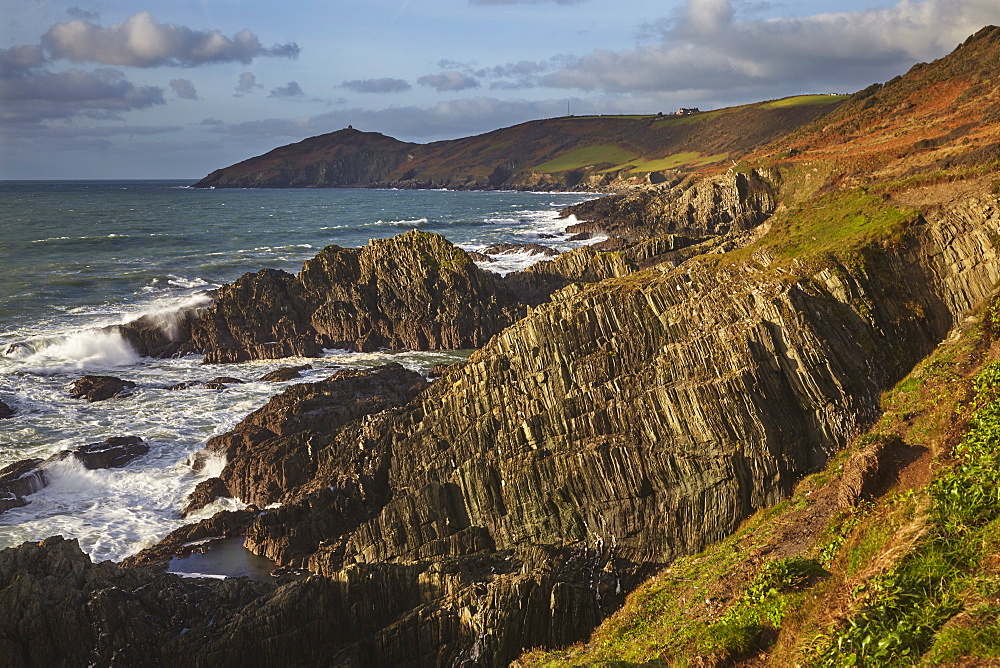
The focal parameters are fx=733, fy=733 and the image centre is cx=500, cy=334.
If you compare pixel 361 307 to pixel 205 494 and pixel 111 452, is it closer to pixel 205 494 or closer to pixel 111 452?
pixel 111 452

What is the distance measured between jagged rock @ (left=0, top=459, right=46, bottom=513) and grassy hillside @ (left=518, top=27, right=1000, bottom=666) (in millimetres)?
23377

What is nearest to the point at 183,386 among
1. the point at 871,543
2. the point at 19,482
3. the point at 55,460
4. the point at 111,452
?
the point at 111,452

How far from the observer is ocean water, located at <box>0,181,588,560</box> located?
2869cm

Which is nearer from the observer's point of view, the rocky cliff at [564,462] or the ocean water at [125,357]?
the rocky cliff at [564,462]

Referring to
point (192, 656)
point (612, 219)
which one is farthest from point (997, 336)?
point (612, 219)

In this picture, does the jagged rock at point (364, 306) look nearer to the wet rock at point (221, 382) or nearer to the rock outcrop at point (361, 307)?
the rock outcrop at point (361, 307)

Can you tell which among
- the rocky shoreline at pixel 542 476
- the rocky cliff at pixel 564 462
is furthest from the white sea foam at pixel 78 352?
the rocky shoreline at pixel 542 476

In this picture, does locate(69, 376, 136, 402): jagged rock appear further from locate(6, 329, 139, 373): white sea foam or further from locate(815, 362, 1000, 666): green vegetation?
locate(815, 362, 1000, 666): green vegetation

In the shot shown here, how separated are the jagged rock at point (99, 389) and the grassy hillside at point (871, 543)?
107ft

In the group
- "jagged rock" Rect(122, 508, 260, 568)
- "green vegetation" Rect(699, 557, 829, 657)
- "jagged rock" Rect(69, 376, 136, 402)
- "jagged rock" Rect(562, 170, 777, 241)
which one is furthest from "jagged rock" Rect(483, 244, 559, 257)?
"green vegetation" Rect(699, 557, 829, 657)

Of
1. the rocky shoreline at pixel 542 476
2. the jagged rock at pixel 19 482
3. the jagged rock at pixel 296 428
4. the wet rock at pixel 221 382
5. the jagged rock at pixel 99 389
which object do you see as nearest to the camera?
the rocky shoreline at pixel 542 476

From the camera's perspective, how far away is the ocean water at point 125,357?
28688mm

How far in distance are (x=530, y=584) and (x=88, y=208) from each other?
184056 millimetres

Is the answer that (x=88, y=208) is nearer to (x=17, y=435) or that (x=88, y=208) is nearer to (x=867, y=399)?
(x=17, y=435)
